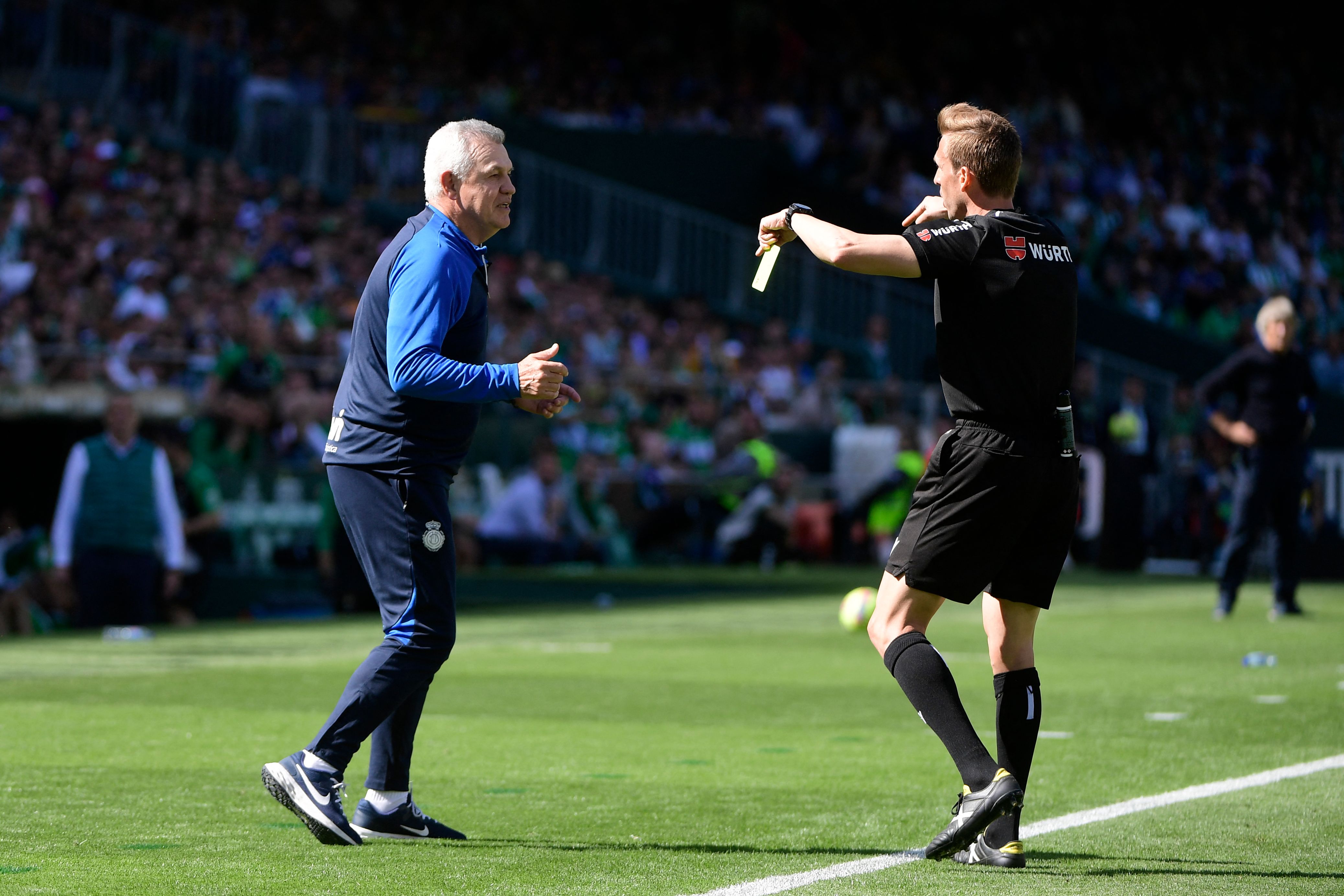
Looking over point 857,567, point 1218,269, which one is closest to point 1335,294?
point 1218,269

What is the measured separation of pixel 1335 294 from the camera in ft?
104

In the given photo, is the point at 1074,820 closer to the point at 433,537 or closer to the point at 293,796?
the point at 433,537

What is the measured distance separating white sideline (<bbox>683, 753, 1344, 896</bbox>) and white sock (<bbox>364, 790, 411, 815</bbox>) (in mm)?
1262

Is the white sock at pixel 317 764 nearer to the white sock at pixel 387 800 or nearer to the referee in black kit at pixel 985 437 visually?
the white sock at pixel 387 800

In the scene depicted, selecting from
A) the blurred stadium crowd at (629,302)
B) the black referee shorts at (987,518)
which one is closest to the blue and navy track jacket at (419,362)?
the black referee shorts at (987,518)

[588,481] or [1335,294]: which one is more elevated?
[1335,294]

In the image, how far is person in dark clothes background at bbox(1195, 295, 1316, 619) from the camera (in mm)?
13992

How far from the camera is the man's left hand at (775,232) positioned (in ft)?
17.8

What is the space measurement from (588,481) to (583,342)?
329 centimetres

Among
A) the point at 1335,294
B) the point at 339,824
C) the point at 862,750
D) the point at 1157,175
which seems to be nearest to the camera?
the point at 339,824

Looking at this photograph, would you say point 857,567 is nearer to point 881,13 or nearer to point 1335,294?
point 1335,294

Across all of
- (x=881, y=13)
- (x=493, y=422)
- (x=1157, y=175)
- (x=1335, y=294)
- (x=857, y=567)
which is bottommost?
(x=857, y=567)

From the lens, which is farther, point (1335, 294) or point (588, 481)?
point (1335, 294)

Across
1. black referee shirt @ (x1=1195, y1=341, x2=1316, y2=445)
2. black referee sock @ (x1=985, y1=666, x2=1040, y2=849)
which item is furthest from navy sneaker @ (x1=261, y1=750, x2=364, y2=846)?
black referee shirt @ (x1=1195, y1=341, x2=1316, y2=445)
